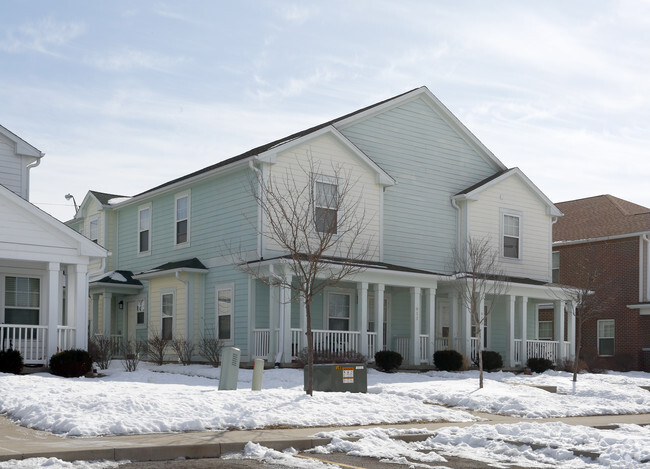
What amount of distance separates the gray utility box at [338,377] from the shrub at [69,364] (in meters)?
6.35

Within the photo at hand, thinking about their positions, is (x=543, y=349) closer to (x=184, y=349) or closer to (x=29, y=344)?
(x=184, y=349)

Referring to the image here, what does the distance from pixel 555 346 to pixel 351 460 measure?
20561 millimetres

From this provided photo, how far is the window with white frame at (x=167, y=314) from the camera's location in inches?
1087

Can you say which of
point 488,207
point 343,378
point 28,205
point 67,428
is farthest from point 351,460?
point 488,207

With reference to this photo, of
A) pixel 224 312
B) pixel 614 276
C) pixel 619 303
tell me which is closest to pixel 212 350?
pixel 224 312

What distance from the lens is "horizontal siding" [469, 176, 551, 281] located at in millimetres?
29734

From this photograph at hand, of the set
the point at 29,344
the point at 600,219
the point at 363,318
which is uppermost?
the point at 600,219

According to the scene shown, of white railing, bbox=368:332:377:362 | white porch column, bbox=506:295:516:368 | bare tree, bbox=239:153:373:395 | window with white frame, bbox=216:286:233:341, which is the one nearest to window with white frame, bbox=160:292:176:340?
window with white frame, bbox=216:286:233:341

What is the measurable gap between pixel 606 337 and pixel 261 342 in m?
17.7

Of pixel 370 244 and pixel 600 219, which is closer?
pixel 370 244

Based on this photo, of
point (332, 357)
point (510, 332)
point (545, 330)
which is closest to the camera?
point (332, 357)

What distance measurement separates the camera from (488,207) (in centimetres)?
2991

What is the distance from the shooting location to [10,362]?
19484 millimetres

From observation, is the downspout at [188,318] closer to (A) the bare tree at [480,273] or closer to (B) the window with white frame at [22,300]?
(B) the window with white frame at [22,300]
